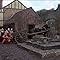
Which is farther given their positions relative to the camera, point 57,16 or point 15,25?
point 57,16

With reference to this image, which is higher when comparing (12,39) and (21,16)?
(21,16)

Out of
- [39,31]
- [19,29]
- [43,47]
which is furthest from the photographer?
[19,29]

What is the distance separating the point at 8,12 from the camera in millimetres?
25641

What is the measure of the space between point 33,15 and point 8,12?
605 centimetres

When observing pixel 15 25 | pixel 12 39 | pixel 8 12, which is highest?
pixel 8 12

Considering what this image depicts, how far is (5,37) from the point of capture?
15.9 m

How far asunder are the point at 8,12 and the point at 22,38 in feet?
35.6

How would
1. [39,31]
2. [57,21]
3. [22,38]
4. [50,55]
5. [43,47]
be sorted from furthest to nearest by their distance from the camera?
[57,21], [39,31], [22,38], [43,47], [50,55]

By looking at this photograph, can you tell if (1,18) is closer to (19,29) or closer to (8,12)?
(8,12)

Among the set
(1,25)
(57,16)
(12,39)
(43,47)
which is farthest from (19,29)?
(43,47)

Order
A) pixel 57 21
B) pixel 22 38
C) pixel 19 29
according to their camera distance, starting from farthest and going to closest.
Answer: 1. pixel 57 21
2. pixel 19 29
3. pixel 22 38

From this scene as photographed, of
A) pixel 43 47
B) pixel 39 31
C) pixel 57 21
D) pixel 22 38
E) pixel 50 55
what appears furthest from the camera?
pixel 57 21

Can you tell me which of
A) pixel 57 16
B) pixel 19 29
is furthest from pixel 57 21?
pixel 19 29

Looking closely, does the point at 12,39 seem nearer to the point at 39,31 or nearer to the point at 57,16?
the point at 39,31
